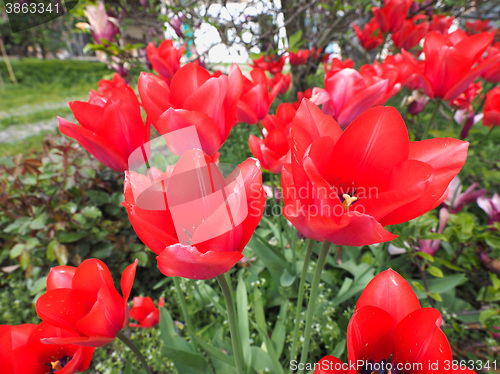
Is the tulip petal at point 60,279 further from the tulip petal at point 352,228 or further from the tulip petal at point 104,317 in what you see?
the tulip petal at point 352,228

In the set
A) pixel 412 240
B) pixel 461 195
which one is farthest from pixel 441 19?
pixel 412 240

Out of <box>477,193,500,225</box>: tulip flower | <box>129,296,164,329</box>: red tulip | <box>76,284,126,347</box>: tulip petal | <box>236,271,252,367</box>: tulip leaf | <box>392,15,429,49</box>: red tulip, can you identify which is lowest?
<box>129,296,164,329</box>: red tulip

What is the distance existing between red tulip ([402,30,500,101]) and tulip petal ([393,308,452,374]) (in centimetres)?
75

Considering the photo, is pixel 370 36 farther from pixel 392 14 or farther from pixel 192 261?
pixel 192 261

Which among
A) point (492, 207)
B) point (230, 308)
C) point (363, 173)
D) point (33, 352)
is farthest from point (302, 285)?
point (492, 207)

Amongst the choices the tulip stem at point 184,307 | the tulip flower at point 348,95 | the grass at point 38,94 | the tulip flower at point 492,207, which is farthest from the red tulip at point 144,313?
the grass at point 38,94

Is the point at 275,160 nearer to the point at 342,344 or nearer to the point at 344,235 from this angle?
the point at 344,235

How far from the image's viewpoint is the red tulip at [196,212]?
14.6 inches

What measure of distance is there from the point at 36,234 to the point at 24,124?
611 centimetres

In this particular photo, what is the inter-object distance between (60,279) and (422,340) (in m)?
0.61

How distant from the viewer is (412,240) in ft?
3.67

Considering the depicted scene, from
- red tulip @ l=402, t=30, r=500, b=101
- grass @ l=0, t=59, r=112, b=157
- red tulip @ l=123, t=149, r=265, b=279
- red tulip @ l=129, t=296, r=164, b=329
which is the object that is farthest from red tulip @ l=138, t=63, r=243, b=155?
grass @ l=0, t=59, r=112, b=157

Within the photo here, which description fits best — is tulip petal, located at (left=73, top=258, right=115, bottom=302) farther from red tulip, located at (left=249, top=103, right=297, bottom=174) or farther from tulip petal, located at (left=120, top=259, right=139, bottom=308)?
red tulip, located at (left=249, top=103, right=297, bottom=174)

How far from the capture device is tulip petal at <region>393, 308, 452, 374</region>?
40 centimetres
